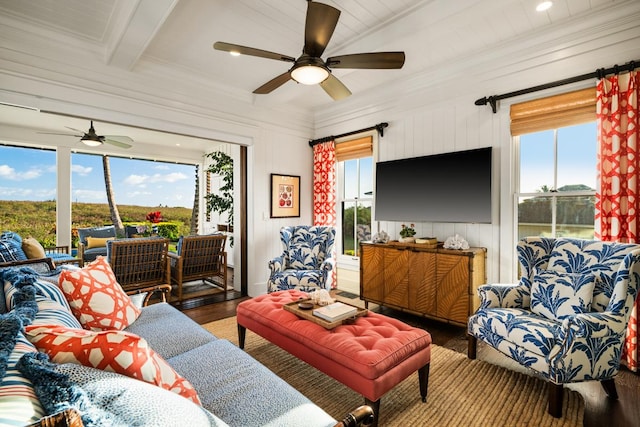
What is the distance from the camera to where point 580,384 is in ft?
7.32

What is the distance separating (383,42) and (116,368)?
299cm

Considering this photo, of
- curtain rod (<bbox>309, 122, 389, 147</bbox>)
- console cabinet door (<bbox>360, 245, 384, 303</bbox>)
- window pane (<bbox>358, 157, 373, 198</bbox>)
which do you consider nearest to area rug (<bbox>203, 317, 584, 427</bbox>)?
console cabinet door (<bbox>360, 245, 384, 303</bbox>)

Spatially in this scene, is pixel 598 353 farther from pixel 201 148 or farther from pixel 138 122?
pixel 201 148

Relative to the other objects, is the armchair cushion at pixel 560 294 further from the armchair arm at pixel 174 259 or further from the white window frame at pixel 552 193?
the armchair arm at pixel 174 259

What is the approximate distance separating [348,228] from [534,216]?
2417 mm

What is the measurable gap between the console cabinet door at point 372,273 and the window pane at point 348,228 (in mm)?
873

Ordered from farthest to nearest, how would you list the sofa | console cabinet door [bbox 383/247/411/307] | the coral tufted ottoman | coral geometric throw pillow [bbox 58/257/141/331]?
console cabinet door [bbox 383/247/411/307] → coral geometric throw pillow [bbox 58/257/141/331] → the coral tufted ottoman → the sofa

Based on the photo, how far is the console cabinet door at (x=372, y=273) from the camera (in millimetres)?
3646

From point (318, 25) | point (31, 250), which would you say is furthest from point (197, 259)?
point (318, 25)

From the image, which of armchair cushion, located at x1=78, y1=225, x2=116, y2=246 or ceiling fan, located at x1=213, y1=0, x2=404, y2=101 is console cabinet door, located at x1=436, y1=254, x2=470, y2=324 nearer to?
ceiling fan, located at x1=213, y1=0, x2=404, y2=101

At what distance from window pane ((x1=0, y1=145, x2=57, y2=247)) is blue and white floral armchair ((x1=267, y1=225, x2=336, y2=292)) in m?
5.17

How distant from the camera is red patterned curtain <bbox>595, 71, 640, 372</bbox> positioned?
2.40m

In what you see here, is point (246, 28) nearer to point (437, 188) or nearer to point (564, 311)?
point (437, 188)

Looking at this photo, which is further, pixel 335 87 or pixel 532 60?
pixel 532 60
